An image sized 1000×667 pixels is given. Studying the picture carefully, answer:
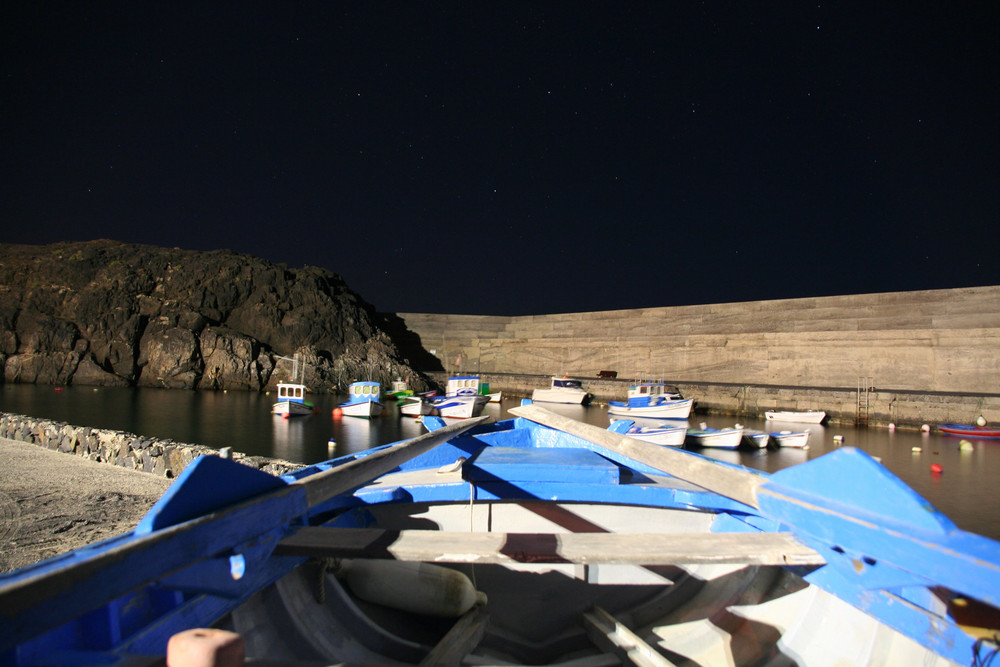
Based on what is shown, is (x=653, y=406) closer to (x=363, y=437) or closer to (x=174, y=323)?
(x=363, y=437)

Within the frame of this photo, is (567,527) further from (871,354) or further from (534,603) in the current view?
(871,354)

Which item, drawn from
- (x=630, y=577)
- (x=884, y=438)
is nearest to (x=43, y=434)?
(x=630, y=577)

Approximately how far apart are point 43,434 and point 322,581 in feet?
33.8

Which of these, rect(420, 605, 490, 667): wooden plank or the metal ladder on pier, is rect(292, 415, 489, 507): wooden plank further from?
the metal ladder on pier

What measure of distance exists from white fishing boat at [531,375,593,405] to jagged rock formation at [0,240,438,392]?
10174 mm

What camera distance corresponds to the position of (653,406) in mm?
20297

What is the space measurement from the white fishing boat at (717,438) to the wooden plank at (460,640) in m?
13.4

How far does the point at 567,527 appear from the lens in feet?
10.1

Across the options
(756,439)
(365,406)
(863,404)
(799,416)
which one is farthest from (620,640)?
(863,404)

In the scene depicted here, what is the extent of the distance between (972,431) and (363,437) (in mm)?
20107

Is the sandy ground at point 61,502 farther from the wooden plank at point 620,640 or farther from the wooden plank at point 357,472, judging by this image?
the wooden plank at point 620,640

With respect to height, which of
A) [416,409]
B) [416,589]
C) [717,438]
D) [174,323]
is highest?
[174,323]

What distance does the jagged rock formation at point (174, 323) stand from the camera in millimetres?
32500

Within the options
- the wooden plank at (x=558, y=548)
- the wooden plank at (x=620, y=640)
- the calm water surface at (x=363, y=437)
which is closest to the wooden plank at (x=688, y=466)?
the wooden plank at (x=558, y=548)
